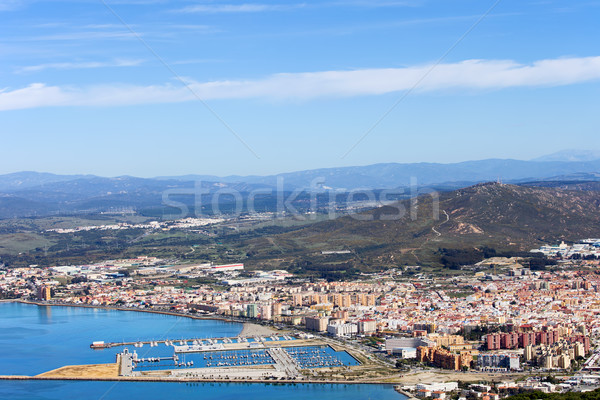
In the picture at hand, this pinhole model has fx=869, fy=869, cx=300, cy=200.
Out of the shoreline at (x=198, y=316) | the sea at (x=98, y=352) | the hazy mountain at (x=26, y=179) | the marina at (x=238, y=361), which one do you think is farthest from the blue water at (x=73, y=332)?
the hazy mountain at (x=26, y=179)

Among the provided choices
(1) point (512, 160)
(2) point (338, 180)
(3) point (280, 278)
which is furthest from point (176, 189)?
(3) point (280, 278)

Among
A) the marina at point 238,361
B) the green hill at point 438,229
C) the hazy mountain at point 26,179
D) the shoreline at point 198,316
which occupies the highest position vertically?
the hazy mountain at point 26,179

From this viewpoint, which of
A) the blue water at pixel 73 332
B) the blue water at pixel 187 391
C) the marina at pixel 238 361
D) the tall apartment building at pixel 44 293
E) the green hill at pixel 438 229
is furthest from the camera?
the green hill at pixel 438 229

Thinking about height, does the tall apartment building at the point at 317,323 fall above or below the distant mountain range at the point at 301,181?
below

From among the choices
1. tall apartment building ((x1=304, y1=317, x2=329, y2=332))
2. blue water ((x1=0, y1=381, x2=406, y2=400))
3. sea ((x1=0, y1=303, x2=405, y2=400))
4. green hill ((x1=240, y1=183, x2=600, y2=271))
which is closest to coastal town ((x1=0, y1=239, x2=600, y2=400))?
tall apartment building ((x1=304, y1=317, x2=329, y2=332))

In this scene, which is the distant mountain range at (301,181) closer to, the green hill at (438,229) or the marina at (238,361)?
the green hill at (438,229)

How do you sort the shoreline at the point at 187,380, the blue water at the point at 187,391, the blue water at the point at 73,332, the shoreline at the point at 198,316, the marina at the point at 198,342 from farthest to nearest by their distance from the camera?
the shoreline at the point at 198,316 < the marina at the point at 198,342 < the blue water at the point at 73,332 < the shoreline at the point at 187,380 < the blue water at the point at 187,391

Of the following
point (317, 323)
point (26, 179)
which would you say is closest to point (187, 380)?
point (317, 323)

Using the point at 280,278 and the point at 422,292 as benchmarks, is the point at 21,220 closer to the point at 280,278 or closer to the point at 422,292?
the point at 280,278
